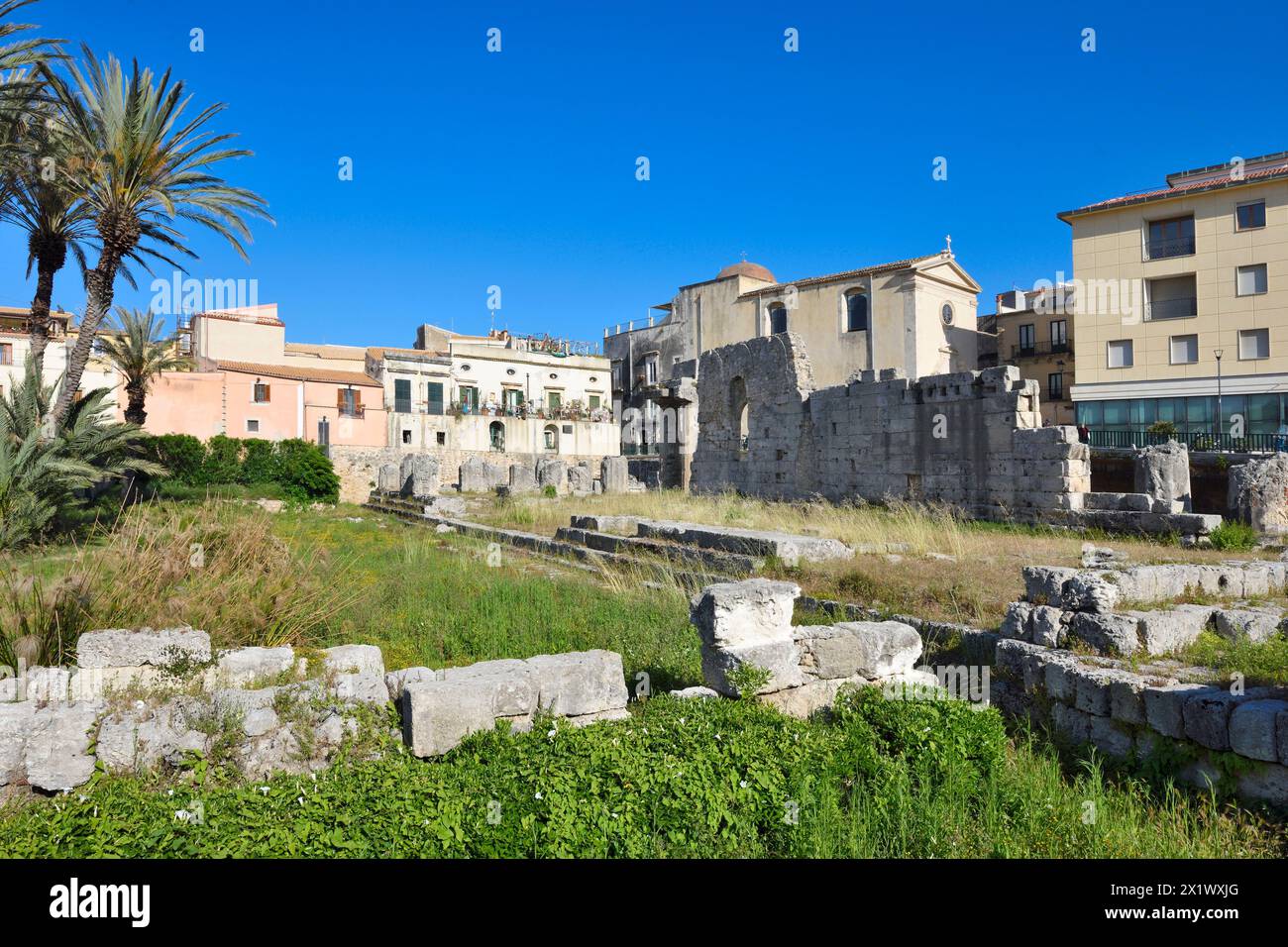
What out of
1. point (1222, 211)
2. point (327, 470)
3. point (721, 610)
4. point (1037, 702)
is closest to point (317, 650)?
point (721, 610)

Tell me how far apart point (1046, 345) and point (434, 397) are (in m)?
33.1

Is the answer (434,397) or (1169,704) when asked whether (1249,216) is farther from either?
(434,397)

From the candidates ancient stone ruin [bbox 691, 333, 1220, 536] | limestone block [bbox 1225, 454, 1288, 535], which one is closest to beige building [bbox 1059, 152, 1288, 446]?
ancient stone ruin [bbox 691, 333, 1220, 536]

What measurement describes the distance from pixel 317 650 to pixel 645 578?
20.1 feet

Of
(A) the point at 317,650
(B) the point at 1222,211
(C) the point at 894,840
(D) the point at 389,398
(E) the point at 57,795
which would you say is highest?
(B) the point at 1222,211

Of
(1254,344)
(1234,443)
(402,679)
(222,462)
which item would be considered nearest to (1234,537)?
(1234,443)

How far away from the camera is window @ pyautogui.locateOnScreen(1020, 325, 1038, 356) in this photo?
41.7 m

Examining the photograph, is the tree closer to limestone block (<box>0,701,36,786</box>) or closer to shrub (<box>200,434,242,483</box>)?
limestone block (<box>0,701,36,786</box>)

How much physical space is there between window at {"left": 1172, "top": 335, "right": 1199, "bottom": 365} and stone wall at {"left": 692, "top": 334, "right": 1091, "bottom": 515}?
17.0 meters

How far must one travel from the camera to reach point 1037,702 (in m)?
5.98

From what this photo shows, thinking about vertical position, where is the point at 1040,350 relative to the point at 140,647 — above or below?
above

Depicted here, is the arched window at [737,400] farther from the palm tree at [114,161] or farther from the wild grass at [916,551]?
the palm tree at [114,161]

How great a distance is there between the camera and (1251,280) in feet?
94.8
